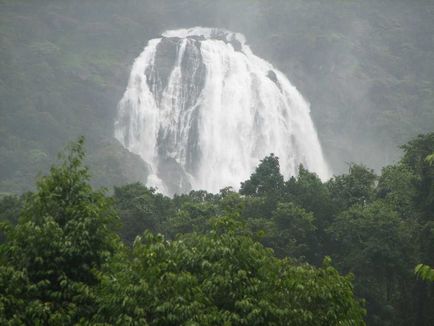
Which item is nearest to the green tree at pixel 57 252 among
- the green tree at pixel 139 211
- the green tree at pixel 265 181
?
the green tree at pixel 139 211

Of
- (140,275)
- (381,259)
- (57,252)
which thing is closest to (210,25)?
(381,259)

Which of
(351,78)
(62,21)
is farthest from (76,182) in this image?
(62,21)

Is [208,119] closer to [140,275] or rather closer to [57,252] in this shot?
[57,252]

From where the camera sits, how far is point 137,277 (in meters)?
9.88

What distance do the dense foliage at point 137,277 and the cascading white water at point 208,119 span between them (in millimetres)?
48584

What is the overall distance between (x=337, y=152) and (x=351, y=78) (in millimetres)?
14355

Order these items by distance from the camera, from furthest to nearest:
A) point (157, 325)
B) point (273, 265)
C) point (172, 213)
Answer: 1. point (172, 213)
2. point (273, 265)
3. point (157, 325)

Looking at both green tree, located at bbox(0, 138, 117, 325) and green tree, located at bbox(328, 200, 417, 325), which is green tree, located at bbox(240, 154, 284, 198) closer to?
green tree, located at bbox(328, 200, 417, 325)

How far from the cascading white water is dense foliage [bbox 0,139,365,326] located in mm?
48584

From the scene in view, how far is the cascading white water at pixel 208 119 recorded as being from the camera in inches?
2470

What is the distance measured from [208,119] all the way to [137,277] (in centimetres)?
5702

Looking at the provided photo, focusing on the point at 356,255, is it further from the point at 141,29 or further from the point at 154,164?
the point at 141,29

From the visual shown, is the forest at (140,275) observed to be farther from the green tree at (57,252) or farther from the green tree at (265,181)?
the green tree at (265,181)

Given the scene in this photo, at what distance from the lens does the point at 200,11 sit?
102 m
